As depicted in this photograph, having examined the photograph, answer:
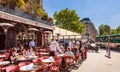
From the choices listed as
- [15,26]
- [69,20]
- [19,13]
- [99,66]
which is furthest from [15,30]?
[69,20]

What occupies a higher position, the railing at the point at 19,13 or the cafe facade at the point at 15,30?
the railing at the point at 19,13

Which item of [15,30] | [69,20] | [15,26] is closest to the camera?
[15,26]

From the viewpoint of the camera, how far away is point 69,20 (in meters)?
86.9

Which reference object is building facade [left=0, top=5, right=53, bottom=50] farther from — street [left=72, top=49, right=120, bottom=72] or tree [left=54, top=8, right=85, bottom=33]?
tree [left=54, top=8, right=85, bottom=33]

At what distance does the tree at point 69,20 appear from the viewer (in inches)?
3388

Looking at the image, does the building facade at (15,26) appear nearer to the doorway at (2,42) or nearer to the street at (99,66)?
the doorway at (2,42)

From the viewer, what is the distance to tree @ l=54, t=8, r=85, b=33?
86.1m

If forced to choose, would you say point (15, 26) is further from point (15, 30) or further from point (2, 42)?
point (2, 42)

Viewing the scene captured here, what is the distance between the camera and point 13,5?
22.7m

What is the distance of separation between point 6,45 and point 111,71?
10611 mm

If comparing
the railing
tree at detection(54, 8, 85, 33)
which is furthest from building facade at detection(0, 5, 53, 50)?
tree at detection(54, 8, 85, 33)

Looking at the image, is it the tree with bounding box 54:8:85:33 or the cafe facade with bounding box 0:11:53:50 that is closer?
the cafe facade with bounding box 0:11:53:50

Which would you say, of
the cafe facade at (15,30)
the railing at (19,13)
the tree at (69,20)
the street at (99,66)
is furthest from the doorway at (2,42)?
the tree at (69,20)

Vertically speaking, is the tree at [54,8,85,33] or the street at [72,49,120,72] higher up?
the tree at [54,8,85,33]
